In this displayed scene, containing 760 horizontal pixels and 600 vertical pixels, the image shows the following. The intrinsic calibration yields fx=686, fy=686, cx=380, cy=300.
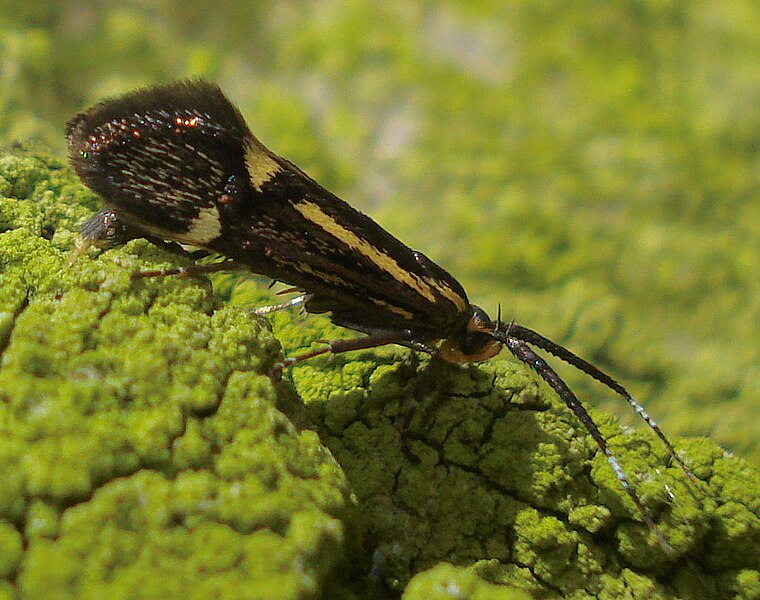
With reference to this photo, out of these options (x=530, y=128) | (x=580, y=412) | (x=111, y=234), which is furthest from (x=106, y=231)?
(x=530, y=128)

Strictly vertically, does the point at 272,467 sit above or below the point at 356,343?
below

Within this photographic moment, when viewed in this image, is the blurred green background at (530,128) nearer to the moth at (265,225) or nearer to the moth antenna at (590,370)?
the moth antenna at (590,370)

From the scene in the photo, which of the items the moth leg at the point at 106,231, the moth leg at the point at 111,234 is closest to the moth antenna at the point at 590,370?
the moth leg at the point at 111,234

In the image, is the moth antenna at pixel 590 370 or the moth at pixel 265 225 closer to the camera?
the moth at pixel 265 225

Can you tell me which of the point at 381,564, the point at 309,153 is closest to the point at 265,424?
the point at 381,564

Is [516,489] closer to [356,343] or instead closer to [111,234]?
[356,343]

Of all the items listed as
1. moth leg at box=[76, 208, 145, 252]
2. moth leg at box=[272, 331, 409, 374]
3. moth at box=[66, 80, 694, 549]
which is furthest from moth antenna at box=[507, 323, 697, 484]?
moth leg at box=[76, 208, 145, 252]
